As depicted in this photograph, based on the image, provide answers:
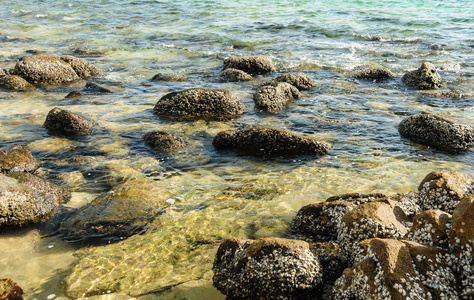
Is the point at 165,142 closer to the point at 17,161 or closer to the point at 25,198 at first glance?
the point at 17,161

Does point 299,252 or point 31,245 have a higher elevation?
point 299,252

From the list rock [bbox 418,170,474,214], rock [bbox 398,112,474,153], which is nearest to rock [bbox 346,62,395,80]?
rock [bbox 398,112,474,153]

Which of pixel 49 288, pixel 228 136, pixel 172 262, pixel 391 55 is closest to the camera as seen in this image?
pixel 49 288

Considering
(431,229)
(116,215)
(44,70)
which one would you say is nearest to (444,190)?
(431,229)

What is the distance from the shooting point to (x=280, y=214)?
5.02 meters

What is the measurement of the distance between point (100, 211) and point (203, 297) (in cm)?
201

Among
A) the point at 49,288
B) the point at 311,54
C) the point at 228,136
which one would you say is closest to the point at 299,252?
the point at 49,288

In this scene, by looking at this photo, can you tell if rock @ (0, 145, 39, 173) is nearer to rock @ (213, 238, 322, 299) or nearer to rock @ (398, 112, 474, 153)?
rock @ (213, 238, 322, 299)

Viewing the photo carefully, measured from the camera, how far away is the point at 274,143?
677cm

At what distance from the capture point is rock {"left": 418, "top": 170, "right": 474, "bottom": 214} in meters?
4.29

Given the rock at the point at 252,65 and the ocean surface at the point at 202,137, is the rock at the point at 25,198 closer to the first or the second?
the ocean surface at the point at 202,137

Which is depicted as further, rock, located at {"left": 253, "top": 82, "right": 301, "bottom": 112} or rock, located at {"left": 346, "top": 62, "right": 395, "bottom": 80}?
rock, located at {"left": 346, "top": 62, "right": 395, "bottom": 80}

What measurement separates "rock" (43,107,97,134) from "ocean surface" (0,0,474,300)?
29 cm

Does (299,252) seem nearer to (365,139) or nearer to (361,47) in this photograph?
(365,139)
